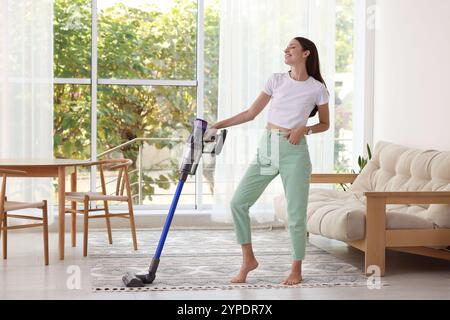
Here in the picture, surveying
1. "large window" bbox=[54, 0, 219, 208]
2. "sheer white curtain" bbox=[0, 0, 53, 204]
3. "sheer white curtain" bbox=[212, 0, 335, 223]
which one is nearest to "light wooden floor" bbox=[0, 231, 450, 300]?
"sheer white curtain" bbox=[0, 0, 53, 204]

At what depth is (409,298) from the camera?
14.0ft

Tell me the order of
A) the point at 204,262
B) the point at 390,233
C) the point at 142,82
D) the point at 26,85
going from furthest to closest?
the point at 142,82, the point at 26,85, the point at 204,262, the point at 390,233

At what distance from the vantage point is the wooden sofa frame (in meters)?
4.80

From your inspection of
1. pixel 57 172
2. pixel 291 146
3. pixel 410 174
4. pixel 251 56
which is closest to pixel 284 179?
pixel 291 146

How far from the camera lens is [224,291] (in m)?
4.34

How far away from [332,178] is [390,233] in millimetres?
1616

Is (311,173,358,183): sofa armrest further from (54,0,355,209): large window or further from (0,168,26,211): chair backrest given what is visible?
(0,168,26,211): chair backrest

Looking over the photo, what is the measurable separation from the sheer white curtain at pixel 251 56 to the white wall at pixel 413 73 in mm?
485

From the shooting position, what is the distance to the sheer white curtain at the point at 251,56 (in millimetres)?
7082

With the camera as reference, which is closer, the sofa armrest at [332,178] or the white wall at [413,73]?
the white wall at [413,73]

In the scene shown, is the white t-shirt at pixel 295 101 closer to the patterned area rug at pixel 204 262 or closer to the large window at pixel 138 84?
the patterned area rug at pixel 204 262

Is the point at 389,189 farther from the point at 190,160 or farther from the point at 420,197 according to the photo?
the point at 190,160

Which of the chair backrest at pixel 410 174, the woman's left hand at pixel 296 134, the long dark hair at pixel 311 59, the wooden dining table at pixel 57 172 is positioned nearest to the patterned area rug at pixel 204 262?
the wooden dining table at pixel 57 172
